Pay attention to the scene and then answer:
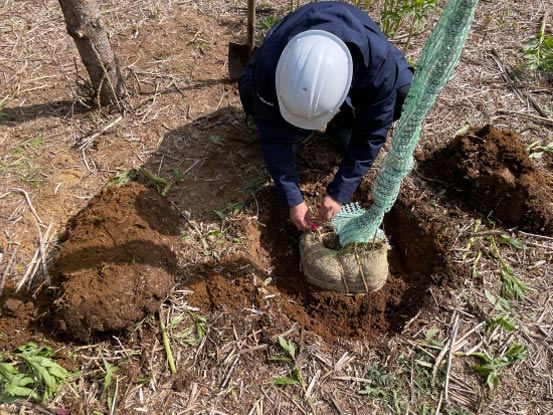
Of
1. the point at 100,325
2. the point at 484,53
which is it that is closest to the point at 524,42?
the point at 484,53

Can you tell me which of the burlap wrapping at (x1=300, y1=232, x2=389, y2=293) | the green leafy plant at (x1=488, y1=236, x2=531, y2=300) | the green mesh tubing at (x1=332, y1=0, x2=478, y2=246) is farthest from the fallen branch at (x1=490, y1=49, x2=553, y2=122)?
the green mesh tubing at (x1=332, y1=0, x2=478, y2=246)

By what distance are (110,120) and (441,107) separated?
2434mm

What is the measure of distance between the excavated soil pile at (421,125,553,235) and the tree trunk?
234 cm

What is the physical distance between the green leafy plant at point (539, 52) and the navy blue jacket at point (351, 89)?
1.66 metres

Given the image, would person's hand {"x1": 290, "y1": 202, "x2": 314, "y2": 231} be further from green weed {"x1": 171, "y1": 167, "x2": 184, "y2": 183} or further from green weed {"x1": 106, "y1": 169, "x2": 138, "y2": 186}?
green weed {"x1": 106, "y1": 169, "x2": 138, "y2": 186}

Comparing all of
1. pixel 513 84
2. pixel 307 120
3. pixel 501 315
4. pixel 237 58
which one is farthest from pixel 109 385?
pixel 513 84

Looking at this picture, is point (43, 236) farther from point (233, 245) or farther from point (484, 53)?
point (484, 53)

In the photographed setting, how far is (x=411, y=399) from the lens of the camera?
76.8 inches

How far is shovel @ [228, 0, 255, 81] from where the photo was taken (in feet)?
9.68

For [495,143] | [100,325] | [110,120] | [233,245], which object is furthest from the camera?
[110,120]

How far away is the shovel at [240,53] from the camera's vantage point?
2.95 metres

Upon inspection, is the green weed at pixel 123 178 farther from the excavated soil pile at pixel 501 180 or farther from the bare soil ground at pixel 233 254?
the excavated soil pile at pixel 501 180

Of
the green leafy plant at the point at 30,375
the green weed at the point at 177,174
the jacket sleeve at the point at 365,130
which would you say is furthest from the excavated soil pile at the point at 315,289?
the green leafy plant at the point at 30,375

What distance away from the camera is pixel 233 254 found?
2.32 m
